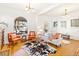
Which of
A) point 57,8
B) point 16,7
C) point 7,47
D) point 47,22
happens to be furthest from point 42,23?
point 7,47

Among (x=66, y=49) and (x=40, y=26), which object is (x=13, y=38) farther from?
(x=66, y=49)

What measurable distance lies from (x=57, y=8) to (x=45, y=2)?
0.75ft

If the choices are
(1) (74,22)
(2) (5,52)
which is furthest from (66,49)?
(2) (5,52)

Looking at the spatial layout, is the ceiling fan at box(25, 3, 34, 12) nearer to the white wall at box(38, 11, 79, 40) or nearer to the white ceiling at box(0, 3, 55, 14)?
the white ceiling at box(0, 3, 55, 14)

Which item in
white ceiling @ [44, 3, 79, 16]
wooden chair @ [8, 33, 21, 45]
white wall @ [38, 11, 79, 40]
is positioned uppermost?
white ceiling @ [44, 3, 79, 16]

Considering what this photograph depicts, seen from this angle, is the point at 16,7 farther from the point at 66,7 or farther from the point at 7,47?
the point at 66,7

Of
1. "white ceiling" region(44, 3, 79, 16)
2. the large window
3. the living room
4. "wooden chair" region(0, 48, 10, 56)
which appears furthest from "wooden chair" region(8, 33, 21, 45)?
the large window

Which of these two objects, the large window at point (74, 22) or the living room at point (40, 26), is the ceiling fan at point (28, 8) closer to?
the living room at point (40, 26)

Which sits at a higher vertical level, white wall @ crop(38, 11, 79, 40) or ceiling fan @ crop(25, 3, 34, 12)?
ceiling fan @ crop(25, 3, 34, 12)

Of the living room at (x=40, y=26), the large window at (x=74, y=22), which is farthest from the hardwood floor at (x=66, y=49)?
the large window at (x=74, y=22)

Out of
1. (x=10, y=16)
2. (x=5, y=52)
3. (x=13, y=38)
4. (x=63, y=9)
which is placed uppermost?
(x=63, y=9)

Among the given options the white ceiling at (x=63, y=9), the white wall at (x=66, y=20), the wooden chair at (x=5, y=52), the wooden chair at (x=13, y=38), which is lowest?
the wooden chair at (x=5, y=52)

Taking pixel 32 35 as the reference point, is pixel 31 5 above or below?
above

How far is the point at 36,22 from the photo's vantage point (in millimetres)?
2209
